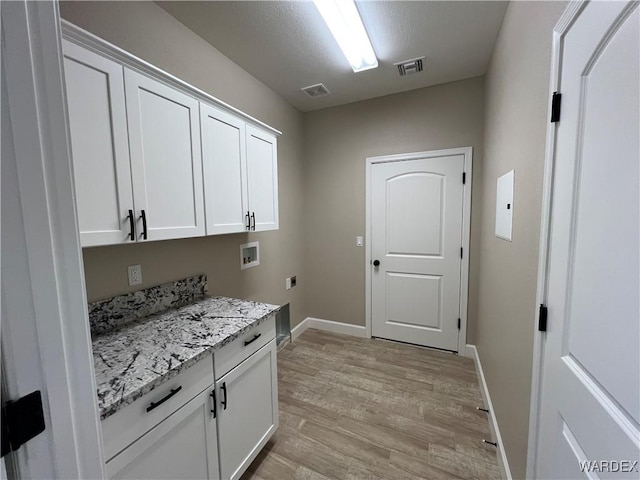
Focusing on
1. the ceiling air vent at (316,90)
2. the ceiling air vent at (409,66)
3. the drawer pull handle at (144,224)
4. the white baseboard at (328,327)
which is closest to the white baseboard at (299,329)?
the white baseboard at (328,327)

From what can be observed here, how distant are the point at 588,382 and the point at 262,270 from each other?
2291mm

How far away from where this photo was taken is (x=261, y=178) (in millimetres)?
1985

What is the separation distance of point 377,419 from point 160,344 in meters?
1.55

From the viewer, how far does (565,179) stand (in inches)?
34.0

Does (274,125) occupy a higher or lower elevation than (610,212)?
higher

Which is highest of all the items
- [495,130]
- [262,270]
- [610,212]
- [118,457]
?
[495,130]

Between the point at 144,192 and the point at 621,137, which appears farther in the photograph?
the point at 144,192

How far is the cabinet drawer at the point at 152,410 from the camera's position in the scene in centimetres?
85

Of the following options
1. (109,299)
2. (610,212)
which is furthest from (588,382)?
(109,299)

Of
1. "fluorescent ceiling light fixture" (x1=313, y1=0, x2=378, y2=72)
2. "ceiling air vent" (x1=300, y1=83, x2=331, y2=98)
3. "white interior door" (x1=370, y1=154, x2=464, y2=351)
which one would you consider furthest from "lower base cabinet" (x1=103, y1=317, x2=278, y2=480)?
"ceiling air vent" (x1=300, y1=83, x2=331, y2=98)

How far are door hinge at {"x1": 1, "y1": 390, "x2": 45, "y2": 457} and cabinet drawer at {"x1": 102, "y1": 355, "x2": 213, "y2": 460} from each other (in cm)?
39

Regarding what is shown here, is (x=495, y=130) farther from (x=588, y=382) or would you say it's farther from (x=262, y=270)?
(x=262, y=270)

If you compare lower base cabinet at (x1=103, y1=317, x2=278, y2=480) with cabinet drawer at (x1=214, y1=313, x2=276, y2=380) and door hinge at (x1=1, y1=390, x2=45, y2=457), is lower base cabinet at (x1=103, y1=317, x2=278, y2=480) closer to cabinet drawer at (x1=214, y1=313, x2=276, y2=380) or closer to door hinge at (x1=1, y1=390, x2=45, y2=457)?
cabinet drawer at (x1=214, y1=313, x2=276, y2=380)

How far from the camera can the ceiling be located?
1662 millimetres
